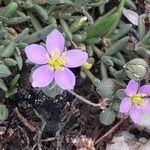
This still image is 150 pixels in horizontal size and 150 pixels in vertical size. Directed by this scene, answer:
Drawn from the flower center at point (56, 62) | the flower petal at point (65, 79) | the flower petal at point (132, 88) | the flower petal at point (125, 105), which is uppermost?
the flower center at point (56, 62)

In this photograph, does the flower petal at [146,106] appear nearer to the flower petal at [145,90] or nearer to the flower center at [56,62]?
the flower petal at [145,90]

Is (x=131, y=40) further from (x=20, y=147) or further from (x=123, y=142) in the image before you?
(x=20, y=147)

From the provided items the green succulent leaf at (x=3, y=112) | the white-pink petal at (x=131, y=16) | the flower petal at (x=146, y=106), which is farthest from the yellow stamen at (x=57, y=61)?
the white-pink petal at (x=131, y=16)

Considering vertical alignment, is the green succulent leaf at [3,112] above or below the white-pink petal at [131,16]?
below

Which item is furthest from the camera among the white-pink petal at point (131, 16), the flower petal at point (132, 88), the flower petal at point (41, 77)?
the white-pink petal at point (131, 16)

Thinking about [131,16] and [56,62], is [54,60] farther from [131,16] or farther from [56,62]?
[131,16]

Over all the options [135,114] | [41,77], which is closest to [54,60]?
[41,77]
